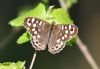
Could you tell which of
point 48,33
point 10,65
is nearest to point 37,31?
point 48,33

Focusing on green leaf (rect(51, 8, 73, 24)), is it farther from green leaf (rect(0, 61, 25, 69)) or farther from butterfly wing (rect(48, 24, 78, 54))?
green leaf (rect(0, 61, 25, 69))

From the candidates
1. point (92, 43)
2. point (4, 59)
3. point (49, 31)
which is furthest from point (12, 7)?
point (49, 31)

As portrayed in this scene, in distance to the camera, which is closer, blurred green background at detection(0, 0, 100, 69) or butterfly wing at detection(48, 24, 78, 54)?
butterfly wing at detection(48, 24, 78, 54)

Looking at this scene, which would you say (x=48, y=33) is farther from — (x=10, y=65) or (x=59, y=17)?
(x=10, y=65)

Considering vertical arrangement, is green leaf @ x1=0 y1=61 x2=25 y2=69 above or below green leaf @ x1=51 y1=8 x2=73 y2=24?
below

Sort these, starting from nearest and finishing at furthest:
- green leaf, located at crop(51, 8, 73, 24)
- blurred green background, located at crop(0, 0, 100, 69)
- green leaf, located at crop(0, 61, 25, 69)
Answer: green leaf, located at crop(0, 61, 25, 69) < green leaf, located at crop(51, 8, 73, 24) < blurred green background, located at crop(0, 0, 100, 69)

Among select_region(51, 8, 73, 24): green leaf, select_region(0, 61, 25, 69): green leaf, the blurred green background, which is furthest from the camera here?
the blurred green background

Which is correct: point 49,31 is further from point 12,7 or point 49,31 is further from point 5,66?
point 12,7

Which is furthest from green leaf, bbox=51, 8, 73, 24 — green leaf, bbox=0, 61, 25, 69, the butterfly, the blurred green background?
the blurred green background

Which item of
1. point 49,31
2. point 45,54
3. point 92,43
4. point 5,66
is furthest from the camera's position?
point 92,43
